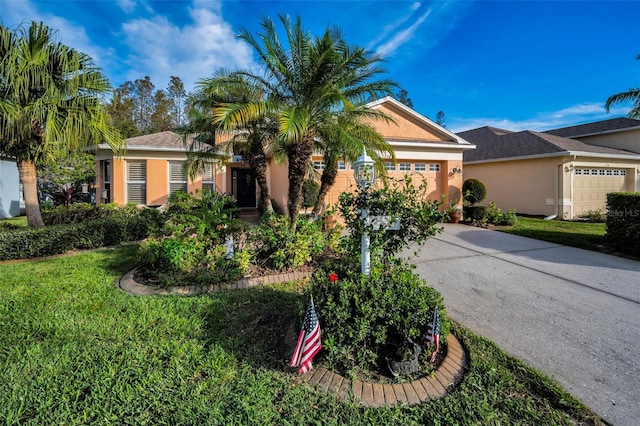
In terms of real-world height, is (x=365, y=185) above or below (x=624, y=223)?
above

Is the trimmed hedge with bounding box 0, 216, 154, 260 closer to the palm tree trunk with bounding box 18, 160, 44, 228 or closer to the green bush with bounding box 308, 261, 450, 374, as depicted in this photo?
the palm tree trunk with bounding box 18, 160, 44, 228

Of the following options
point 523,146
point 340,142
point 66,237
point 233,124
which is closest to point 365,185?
point 340,142

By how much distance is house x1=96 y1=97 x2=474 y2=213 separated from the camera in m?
12.3

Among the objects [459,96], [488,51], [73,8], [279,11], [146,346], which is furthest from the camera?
[459,96]

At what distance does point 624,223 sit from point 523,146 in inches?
373

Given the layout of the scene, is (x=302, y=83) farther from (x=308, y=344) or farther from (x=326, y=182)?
(x=308, y=344)

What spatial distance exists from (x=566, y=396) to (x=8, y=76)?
10.9m

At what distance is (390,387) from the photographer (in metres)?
2.56

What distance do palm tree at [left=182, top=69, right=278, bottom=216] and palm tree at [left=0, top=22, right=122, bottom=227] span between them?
7.73ft

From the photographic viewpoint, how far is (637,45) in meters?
11.9

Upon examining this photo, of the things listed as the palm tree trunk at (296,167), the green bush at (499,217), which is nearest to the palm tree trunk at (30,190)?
the palm tree trunk at (296,167)

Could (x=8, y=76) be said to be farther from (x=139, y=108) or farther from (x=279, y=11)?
(x=139, y=108)

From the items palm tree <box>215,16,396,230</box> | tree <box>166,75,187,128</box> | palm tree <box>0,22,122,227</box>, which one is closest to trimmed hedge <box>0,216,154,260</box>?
palm tree <box>0,22,122,227</box>

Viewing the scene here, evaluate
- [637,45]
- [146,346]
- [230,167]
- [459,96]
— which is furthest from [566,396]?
[459,96]
